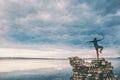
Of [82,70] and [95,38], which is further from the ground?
[95,38]

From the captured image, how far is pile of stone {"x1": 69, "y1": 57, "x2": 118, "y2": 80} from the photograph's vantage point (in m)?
117

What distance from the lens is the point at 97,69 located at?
117438 mm

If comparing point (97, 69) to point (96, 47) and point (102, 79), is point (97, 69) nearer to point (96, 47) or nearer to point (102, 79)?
point (102, 79)

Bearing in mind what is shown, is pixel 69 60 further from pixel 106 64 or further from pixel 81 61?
pixel 106 64

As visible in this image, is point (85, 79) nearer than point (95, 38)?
No

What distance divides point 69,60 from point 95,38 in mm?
21024

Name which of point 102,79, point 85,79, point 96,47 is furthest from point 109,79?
point 96,47

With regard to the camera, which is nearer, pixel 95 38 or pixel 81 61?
pixel 95 38

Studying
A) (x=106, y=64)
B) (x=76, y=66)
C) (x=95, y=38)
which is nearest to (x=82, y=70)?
(x=76, y=66)

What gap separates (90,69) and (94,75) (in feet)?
11.0

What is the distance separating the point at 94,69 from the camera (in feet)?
386

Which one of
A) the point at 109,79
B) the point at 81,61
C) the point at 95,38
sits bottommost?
the point at 109,79

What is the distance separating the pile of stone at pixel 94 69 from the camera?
11738 centimetres

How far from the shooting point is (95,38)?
354 feet
